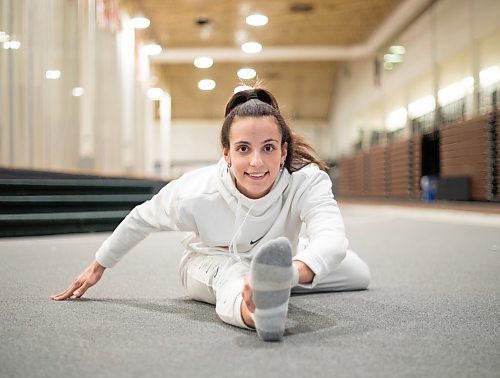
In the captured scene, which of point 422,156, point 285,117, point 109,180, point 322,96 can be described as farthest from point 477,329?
point 322,96

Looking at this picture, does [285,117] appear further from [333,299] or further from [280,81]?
[280,81]

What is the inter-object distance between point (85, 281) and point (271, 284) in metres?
0.84

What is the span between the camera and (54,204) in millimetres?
5242

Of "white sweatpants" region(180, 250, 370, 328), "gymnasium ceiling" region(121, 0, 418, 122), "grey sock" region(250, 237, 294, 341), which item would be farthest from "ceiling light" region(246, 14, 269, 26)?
"grey sock" region(250, 237, 294, 341)

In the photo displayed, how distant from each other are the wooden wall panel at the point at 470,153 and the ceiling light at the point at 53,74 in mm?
5550

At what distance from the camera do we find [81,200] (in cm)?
558

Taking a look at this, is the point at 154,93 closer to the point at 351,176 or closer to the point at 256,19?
the point at 256,19

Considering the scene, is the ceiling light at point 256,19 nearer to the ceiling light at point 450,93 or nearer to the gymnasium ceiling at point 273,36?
the gymnasium ceiling at point 273,36

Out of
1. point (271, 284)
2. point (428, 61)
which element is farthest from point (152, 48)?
point (271, 284)

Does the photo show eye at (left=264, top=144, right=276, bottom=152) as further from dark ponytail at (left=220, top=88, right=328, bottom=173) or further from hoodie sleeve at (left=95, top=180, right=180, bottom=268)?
hoodie sleeve at (left=95, top=180, right=180, bottom=268)

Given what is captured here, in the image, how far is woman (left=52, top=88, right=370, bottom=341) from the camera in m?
1.46

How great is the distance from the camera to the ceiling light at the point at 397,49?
12116 millimetres

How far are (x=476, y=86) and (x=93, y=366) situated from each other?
8.61 m

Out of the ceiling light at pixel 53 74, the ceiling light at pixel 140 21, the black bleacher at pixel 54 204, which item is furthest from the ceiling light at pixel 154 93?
the black bleacher at pixel 54 204
